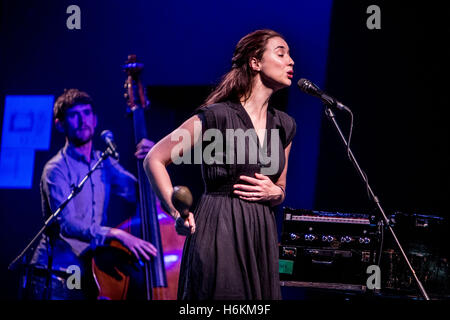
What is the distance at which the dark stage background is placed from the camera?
407 centimetres

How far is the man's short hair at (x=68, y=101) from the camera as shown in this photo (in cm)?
448

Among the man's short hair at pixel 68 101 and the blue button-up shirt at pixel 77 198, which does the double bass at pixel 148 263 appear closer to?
the blue button-up shirt at pixel 77 198

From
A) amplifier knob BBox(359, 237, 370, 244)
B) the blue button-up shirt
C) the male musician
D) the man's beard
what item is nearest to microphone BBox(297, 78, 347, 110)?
amplifier knob BBox(359, 237, 370, 244)

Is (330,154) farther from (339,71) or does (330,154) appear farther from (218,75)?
(218,75)

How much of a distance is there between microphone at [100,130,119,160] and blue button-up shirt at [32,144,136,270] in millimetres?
58

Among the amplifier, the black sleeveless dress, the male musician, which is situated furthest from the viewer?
the male musician

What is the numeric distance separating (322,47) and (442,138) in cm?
114

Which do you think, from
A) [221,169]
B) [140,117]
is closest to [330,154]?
[140,117]

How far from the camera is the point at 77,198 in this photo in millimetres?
4227

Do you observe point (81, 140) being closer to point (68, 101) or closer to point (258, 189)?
point (68, 101)

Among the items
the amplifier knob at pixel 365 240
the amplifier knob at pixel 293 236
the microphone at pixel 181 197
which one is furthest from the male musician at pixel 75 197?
the microphone at pixel 181 197

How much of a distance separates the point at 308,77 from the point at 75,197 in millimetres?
2041

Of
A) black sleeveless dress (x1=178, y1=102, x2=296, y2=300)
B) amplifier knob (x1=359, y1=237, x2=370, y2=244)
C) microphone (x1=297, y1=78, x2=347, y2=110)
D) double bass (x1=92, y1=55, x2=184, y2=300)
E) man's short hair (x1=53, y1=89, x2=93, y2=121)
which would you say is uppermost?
man's short hair (x1=53, y1=89, x2=93, y2=121)

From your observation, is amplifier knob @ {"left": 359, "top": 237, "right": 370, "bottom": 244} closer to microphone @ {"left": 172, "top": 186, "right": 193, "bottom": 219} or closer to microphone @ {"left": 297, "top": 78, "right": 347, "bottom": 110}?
microphone @ {"left": 297, "top": 78, "right": 347, "bottom": 110}
